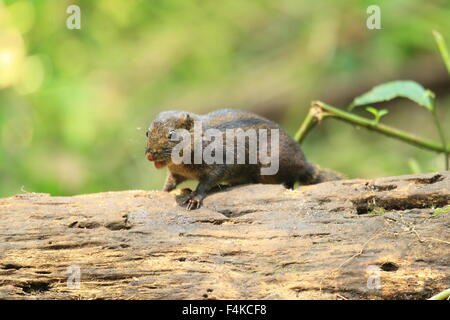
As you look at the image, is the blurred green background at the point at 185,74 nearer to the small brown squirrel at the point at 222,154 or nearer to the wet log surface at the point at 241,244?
the small brown squirrel at the point at 222,154

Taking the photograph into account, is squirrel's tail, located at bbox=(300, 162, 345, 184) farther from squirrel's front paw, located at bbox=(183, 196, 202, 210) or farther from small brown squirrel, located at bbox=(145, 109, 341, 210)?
squirrel's front paw, located at bbox=(183, 196, 202, 210)

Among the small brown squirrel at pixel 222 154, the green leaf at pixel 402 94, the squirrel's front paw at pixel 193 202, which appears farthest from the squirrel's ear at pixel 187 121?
the green leaf at pixel 402 94

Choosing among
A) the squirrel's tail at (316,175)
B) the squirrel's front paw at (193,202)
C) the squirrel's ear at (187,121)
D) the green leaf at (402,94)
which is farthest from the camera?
the squirrel's tail at (316,175)

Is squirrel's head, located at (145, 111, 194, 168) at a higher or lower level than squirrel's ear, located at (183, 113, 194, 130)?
lower

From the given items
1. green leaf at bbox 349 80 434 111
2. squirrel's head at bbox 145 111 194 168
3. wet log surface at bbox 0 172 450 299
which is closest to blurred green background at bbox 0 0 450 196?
squirrel's head at bbox 145 111 194 168

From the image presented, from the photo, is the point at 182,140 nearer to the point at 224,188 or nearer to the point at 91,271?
the point at 224,188

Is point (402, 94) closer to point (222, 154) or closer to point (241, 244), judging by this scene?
point (222, 154)
